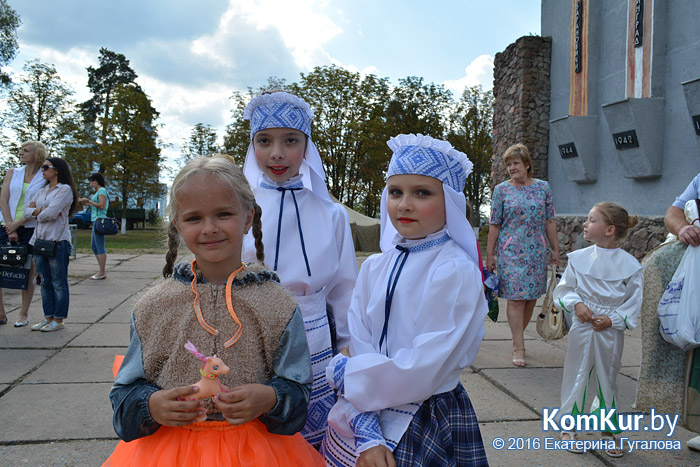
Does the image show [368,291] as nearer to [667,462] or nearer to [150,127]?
[667,462]

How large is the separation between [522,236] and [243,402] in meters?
3.93

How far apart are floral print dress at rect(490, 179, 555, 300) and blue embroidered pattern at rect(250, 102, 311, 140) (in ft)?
9.86

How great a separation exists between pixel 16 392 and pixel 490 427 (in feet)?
11.0

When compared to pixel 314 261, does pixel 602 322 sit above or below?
below

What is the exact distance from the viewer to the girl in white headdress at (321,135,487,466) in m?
1.71

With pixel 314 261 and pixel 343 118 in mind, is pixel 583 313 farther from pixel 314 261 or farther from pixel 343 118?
pixel 343 118

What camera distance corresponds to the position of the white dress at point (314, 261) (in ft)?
7.50

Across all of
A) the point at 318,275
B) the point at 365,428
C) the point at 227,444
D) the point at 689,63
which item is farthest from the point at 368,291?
the point at 689,63

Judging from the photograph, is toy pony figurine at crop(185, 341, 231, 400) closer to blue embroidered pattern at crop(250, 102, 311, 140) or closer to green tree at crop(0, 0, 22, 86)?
blue embroidered pattern at crop(250, 102, 311, 140)

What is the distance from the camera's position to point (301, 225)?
2.46 m

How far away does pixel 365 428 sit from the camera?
172 centimetres

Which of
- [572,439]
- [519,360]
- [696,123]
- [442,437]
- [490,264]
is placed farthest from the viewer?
[696,123]

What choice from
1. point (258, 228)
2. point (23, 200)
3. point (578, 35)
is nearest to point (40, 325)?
point (23, 200)

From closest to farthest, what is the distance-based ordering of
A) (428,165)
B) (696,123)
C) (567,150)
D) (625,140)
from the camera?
1. (428,165)
2. (696,123)
3. (625,140)
4. (567,150)
